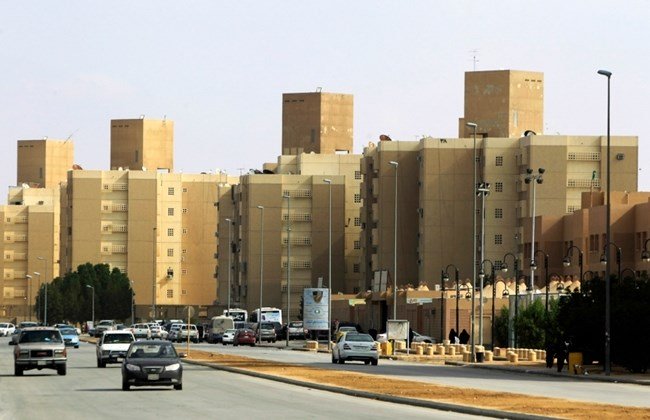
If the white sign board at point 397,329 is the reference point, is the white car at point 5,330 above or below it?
below

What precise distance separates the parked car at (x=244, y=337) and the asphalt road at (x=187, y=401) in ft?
193

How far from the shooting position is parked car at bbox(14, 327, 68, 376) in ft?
177

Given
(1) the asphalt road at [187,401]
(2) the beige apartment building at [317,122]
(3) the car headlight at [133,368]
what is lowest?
(1) the asphalt road at [187,401]

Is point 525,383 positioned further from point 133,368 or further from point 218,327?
point 218,327

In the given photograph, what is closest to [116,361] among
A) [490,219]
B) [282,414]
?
[282,414]

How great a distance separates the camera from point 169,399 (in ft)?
124

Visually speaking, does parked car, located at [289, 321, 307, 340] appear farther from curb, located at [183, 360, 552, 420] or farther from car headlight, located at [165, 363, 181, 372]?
car headlight, located at [165, 363, 181, 372]

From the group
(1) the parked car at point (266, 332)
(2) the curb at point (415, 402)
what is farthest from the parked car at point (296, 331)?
(2) the curb at point (415, 402)

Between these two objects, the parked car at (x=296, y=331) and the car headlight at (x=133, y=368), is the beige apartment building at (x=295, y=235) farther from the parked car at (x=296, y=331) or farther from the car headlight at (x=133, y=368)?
the car headlight at (x=133, y=368)

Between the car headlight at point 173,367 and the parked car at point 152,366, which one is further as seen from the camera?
the car headlight at point 173,367

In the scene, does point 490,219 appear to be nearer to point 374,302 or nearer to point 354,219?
point 374,302

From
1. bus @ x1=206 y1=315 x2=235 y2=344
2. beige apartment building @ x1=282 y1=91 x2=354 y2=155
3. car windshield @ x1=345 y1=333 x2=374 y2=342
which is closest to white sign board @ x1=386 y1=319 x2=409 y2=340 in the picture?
car windshield @ x1=345 y1=333 x2=374 y2=342

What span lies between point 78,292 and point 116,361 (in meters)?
133

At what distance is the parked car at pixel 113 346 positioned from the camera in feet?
205
